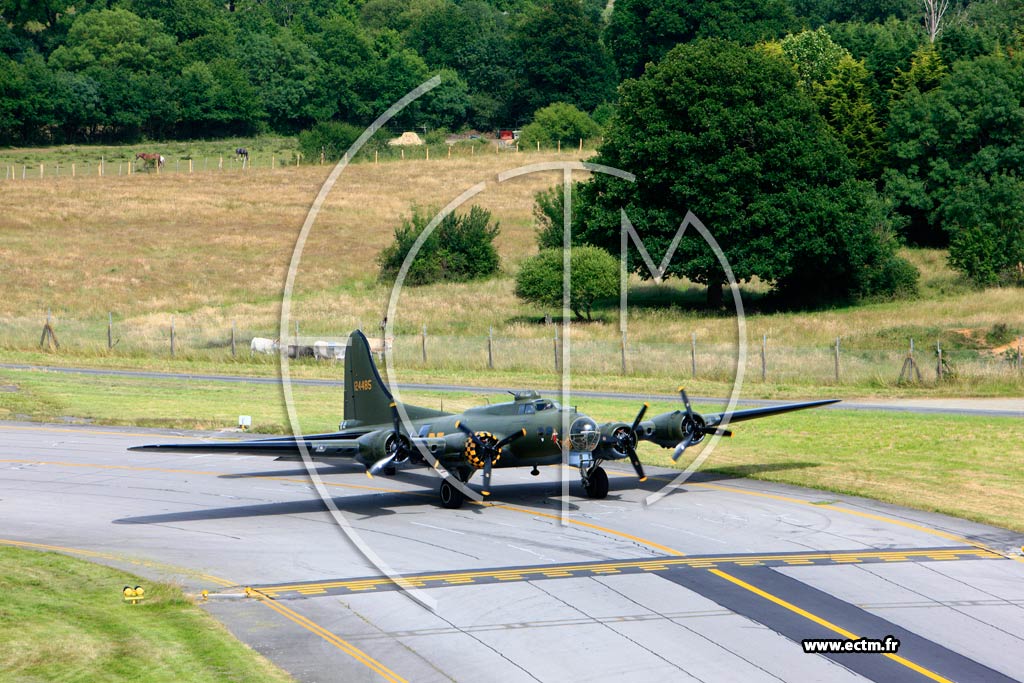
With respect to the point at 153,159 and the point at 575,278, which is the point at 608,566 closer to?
the point at 575,278

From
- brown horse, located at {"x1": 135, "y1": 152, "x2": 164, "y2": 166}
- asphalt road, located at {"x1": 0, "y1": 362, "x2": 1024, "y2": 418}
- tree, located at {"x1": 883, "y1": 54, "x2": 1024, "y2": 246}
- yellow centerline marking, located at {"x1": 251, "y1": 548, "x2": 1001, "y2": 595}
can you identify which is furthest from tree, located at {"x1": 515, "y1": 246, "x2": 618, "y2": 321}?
brown horse, located at {"x1": 135, "y1": 152, "x2": 164, "y2": 166}

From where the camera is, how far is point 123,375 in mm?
73000

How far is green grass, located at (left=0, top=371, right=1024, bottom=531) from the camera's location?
39719 millimetres

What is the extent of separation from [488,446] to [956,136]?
84794 millimetres

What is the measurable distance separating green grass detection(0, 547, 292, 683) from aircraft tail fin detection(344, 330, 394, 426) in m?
12.7

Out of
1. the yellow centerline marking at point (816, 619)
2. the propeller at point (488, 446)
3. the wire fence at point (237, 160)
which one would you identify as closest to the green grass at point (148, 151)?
the wire fence at point (237, 160)

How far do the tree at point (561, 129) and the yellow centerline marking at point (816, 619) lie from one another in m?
146

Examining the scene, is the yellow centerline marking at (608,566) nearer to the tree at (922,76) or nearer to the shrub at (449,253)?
the shrub at (449,253)

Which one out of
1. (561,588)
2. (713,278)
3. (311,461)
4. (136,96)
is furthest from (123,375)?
(136,96)

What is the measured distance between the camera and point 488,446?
34.8 metres

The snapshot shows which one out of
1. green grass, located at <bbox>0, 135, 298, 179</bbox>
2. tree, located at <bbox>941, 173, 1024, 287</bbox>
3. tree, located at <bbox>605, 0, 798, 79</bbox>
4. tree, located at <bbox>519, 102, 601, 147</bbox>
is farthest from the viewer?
tree, located at <bbox>605, 0, 798, 79</bbox>

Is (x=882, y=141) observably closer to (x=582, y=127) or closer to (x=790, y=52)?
(x=790, y=52)

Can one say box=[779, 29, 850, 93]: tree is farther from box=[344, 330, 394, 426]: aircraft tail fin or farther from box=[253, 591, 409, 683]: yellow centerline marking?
box=[253, 591, 409, 683]: yellow centerline marking

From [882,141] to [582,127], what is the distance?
204 ft
